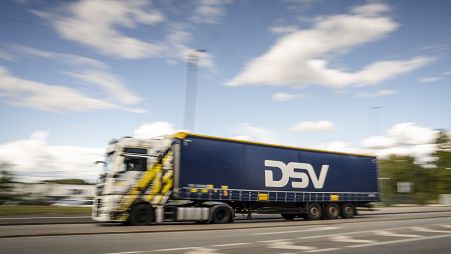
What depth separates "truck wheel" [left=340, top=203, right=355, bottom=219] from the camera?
71.8ft

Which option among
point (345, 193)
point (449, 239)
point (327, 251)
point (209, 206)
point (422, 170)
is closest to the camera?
point (327, 251)

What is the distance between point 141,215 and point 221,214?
11.3 ft

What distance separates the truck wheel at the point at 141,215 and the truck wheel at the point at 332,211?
9567 millimetres

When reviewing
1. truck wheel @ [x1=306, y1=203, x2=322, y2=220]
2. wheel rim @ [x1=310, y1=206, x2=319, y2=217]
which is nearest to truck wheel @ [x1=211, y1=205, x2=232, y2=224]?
truck wheel @ [x1=306, y1=203, x2=322, y2=220]

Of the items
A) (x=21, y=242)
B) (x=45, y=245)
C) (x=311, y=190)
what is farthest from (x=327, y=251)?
(x=311, y=190)

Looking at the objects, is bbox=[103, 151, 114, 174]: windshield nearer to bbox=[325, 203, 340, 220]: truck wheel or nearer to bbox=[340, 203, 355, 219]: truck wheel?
bbox=[325, 203, 340, 220]: truck wheel

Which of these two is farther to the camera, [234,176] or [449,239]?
[234,176]

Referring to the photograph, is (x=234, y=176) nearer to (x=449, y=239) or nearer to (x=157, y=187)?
(x=157, y=187)

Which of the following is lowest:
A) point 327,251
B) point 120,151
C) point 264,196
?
point 327,251

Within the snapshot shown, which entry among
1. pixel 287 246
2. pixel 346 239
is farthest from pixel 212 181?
pixel 287 246

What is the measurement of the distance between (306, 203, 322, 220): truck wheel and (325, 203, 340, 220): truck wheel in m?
0.58

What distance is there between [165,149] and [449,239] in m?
10.3

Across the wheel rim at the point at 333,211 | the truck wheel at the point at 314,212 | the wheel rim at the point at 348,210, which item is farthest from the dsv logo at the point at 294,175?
the wheel rim at the point at 348,210

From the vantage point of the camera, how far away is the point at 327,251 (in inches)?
346
